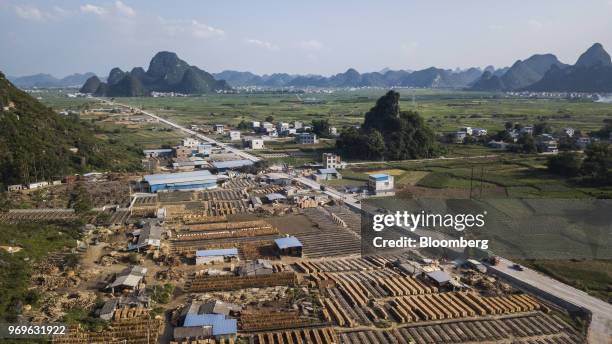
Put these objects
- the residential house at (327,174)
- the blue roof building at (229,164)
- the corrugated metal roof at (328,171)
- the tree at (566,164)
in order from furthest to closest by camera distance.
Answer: the blue roof building at (229,164) → the corrugated metal roof at (328,171) → the residential house at (327,174) → the tree at (566,164)

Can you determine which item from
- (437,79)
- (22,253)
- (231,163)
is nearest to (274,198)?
(231,163)

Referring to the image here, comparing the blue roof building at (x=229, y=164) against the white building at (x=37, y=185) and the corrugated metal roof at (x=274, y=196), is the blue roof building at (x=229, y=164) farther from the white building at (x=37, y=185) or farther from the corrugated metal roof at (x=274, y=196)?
the white building at (x=37, y=185)

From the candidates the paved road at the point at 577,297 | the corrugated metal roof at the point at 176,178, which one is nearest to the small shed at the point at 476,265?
the paved road at the point at 577,297

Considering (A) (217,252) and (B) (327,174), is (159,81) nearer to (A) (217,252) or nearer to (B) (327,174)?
(B) (327,174)

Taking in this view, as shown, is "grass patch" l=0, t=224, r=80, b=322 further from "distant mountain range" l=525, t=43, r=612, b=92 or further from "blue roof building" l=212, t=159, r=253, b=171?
"distant mountain range" l=525, t=43, r=612, b=92

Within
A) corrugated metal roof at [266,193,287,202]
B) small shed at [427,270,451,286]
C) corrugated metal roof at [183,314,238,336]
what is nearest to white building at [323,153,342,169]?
corrugated metal roof at [266,193,287,202]

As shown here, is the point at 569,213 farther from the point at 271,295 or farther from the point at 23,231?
the point at 23,231
